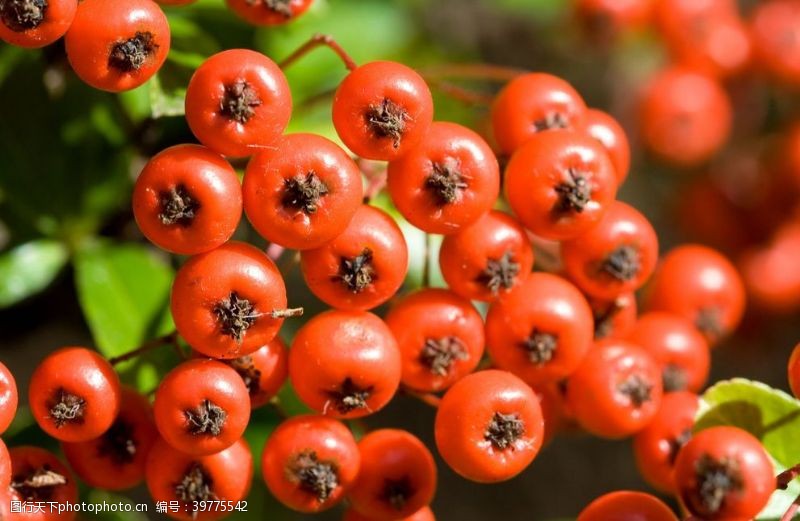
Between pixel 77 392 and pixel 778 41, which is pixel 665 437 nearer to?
pixel 77 392

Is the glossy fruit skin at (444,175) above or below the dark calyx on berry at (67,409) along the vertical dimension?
above

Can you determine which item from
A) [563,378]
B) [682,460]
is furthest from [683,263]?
[682,460]

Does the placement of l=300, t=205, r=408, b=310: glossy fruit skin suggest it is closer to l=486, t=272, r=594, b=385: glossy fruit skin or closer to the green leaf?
l=486, t=272, r=594, b=385: glossy fruit skin

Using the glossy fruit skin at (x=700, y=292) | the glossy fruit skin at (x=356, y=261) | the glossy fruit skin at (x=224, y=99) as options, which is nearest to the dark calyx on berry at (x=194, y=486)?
the glossy fruit skin at (x=356, y=261)

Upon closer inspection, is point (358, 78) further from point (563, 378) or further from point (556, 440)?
point (556, 440)

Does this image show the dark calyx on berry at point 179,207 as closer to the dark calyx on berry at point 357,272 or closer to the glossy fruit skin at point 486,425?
the dark calyx on berry at point 357,272

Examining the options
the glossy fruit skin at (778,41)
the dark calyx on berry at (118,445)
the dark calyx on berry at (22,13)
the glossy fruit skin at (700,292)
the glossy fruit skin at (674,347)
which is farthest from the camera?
the glossy fruit skin at (778,41)

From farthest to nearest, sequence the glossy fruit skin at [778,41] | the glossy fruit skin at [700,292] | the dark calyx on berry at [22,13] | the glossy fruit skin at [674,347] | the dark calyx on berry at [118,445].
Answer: the glossy fruit skin at [778,41]
the glossy fruit skin at [700,292]
the glossy fruit skin at [674,347]
the dark calyx on berry at [118,445]
the dark calyx on berry at [22,13]
